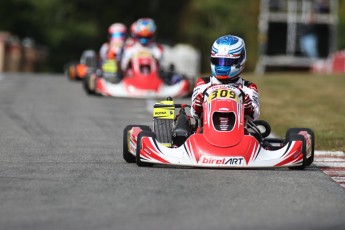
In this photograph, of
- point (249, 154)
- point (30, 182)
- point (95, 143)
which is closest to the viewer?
point (30, 182)

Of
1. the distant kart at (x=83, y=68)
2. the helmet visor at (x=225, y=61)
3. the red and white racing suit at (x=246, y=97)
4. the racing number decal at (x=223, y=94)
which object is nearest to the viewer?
the racing number decal at (x=223, y=94)

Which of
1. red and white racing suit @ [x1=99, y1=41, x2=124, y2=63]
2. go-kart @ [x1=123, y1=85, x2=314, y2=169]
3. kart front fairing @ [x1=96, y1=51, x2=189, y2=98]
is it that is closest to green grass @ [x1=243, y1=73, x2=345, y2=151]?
kart front fairing @ [x1=96, y1=51, x2=189, y2=98]

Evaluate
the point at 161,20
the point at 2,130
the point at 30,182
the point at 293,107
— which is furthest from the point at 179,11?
the point at 30,182

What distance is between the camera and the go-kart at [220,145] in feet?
34.6

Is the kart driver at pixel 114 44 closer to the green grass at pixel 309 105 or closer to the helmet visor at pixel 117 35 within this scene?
the helmet visor at pixel 117 35

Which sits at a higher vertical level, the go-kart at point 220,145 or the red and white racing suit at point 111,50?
the go-kart at point 220,145

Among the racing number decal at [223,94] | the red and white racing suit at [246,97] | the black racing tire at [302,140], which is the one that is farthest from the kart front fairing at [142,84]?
the black racing tire at [302,140]

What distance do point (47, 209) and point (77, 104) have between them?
11.8m

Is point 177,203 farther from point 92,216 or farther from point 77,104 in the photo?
point 77,104

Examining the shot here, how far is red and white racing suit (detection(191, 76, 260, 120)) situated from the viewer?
11.3m

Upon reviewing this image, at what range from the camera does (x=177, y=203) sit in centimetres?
846

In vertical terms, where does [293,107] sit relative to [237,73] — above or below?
below

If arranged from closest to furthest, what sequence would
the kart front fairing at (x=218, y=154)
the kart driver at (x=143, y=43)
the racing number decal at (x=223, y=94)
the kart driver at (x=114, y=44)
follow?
the kart front fairing at (x=218, y=154), the racing number decal at (x=223, y=94), the kart driver at (x=143, y=43), the kart driver at (x=114, y=44)

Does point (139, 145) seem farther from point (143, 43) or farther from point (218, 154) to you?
point (143, 43)
